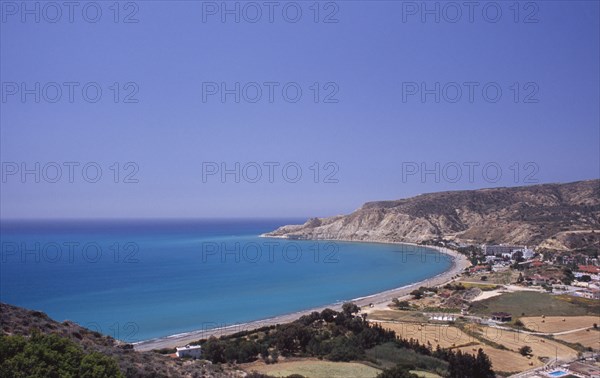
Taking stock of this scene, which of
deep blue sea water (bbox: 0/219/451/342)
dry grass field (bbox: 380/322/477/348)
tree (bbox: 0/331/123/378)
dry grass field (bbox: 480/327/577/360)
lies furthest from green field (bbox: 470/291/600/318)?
tree (bbox: 0/331/123/378)

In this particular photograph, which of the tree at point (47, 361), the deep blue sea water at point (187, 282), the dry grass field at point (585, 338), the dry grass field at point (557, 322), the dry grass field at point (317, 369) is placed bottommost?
the deep blue sea water at point (187, 282)

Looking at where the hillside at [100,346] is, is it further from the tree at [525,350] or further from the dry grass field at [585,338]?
the dry grass field at [585,338]

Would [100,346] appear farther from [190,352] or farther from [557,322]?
[557,322]

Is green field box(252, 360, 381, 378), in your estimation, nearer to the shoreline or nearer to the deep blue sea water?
the shoreline

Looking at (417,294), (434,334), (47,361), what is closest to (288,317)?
(434,334)

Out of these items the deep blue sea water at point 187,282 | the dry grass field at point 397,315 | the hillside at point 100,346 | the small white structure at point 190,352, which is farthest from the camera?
the deep blue sea water at point 187,282

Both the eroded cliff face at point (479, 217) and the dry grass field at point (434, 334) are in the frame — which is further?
the eroded cliff face at point (479, 217)

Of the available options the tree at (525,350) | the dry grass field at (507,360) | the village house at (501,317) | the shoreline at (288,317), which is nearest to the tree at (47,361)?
the shoreline at (288,317)
